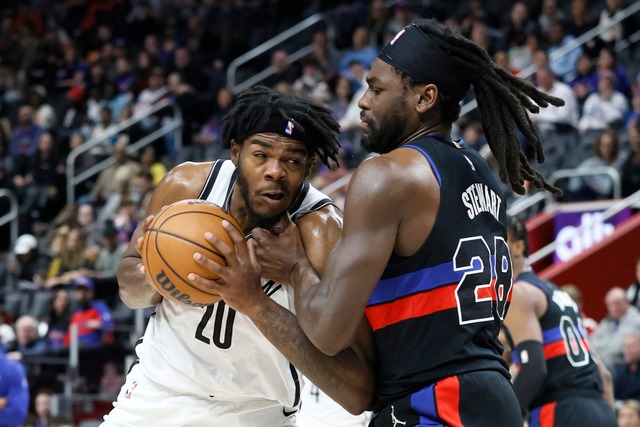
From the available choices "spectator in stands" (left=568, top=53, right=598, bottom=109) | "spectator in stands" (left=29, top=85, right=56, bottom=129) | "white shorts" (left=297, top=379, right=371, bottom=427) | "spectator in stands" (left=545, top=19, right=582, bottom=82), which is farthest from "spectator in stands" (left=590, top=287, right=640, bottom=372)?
"spectator in stands" (left=29, top=85, right=56, bottom=129)

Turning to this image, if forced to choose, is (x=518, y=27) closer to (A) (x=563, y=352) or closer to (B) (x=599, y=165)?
(B) (x=599, y=165)

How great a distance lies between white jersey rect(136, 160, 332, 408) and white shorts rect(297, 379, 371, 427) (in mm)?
1645

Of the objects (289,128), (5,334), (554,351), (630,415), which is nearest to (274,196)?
(289,128)

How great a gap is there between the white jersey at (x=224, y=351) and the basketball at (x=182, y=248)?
1.26 ft

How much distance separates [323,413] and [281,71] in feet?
32.9

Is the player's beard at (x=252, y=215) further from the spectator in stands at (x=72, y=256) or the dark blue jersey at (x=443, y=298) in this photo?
the spectator in stands at (x=72, y=256)

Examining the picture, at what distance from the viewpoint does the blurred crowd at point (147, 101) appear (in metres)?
11.4

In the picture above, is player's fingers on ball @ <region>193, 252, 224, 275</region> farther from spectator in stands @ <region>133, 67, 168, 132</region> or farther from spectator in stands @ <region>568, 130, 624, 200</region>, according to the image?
spectator in stands @ <region>133, 67, 168, 132</region>

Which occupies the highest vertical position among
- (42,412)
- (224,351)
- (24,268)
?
(224,351)

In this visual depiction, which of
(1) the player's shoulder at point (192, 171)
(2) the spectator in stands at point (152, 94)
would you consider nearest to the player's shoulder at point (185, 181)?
(1) the player's shoulder at point (192, 171)

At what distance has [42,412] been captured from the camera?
1018 cm

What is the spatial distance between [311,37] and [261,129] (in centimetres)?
1294

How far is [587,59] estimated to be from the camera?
40.1ft

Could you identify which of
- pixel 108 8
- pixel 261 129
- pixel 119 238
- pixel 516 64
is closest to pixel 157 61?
pixel 108 8
